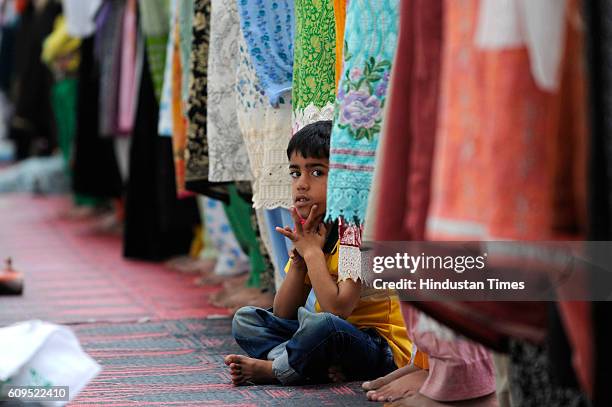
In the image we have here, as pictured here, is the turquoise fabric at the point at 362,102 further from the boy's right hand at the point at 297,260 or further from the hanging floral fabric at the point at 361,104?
the boy's right hand at the point at 297,260

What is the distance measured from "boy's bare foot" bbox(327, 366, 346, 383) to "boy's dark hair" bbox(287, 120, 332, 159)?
1.98 ft

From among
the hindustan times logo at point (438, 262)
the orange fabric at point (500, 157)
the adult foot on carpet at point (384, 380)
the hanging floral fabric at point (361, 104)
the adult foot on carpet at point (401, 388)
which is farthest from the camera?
the adult foot on carpet at point (384, 380)

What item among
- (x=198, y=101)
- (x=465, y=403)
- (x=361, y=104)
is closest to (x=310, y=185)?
(x=361, y=104)

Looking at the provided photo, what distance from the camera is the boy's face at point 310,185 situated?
10.4 feet

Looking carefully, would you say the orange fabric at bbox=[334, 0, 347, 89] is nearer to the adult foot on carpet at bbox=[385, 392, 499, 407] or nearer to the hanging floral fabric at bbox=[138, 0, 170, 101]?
the adult foot on carpet at bbox=[385, 392, 499, 407]

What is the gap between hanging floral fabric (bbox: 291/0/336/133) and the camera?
330 cm

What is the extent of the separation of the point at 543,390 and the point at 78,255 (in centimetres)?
469

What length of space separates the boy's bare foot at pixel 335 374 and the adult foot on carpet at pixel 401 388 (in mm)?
223

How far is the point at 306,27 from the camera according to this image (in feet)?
11.1

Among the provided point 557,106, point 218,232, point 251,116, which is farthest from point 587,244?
point 218,232

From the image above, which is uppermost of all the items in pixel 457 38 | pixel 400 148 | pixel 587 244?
Result: pixel 457 38

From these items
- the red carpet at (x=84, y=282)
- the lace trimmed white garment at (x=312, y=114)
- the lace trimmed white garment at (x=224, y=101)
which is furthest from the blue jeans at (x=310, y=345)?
the red carpet at (x=84, y=282)

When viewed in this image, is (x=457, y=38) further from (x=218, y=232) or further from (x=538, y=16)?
→ (x=218, y=232)

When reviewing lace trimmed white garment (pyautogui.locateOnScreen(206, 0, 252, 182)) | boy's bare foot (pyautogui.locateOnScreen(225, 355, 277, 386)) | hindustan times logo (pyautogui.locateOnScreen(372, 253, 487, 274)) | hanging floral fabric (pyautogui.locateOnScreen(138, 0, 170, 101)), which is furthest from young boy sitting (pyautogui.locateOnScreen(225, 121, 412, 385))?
hanging floral fabric (pyautogui.locateOnScreen(138, 0, 170, 101))
